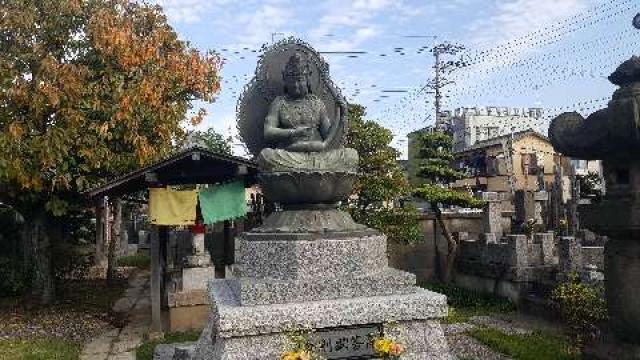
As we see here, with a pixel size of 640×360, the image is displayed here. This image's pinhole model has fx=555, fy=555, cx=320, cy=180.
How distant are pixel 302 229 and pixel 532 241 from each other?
10012 mm

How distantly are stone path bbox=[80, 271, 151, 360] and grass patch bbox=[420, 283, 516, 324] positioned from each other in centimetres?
690

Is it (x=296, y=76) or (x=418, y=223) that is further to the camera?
(x=418, y=223)

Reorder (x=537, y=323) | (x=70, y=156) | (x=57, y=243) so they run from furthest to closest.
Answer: (x=57, y=243), (x=70, y=156), (x=537, y=323)

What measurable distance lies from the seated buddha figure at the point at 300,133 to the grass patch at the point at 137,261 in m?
20.7

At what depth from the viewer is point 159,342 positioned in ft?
37.6

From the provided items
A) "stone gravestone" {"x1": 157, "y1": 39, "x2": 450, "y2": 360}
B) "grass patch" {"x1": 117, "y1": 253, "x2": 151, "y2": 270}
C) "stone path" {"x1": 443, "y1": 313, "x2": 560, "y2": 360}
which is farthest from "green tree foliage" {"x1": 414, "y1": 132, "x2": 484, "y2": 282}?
"grass patch" {"x1": 117, "y1": 253, "x2": 151, "y2": 270}

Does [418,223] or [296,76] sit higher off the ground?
[296,76]

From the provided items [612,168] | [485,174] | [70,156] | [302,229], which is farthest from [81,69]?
[485,174]

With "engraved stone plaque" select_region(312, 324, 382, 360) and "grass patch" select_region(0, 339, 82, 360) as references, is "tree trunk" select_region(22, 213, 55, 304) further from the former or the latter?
"engraved stone plaque" select_region(312, 324, 382, 360)

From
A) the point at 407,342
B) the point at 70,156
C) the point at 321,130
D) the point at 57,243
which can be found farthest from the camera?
the point at 57,243

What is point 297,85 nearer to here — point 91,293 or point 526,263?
point 526,263

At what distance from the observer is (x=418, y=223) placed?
17656 mm

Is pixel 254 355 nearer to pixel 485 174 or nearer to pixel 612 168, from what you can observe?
pixel 612 168

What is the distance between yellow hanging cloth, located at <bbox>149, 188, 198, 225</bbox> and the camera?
13.1 metres
